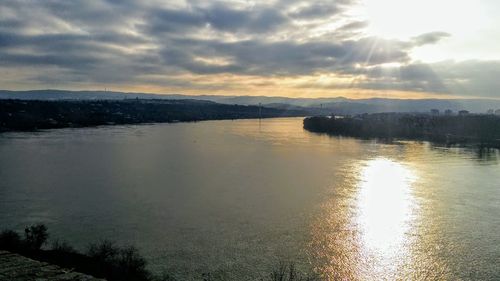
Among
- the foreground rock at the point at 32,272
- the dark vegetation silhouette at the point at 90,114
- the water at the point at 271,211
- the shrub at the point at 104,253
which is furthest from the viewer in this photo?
the dark vegetation silhouette at the point at 90,114

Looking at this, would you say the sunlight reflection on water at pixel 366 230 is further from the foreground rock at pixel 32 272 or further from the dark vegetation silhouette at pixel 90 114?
the dark vegetation silhouette at pixel 90 114

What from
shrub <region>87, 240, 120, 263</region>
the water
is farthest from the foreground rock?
the water

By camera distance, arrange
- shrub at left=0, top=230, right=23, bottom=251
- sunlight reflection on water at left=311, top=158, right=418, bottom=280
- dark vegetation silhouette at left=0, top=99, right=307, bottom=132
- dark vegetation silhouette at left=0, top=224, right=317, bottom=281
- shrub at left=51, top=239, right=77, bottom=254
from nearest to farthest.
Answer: dark vegetation silhouette at left=0, top=224, right=317, bottom=281 → shrub at left=0, top=230, right=23, bottom=251 → shrub at left=51, top=239, right=77, bottom=254 → sunlight reflection on water at left=311, top=158, right=418, bottom=280 → dark vegetation silhouette at left=0, top=99, right=307, bottom=132

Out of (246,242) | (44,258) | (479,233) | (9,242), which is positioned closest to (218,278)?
(246,242)

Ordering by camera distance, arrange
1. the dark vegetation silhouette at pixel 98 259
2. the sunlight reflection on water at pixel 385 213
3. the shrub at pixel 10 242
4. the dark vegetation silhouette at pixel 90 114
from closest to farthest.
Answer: the dark vegetation silhouette at pixel 98 259, the shrub at pixel 10 242, the sunlight reflection on water at pixel 385 213, the dark vegetation silhouette at pixel 90 114

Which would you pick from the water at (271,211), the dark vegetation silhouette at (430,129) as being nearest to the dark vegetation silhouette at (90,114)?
the water at (271,211)

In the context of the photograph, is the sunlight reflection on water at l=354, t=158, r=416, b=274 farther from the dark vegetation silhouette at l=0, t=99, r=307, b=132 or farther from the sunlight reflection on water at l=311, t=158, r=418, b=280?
the dark vegetation silhouette at l=0, t=99, r=307, b=132

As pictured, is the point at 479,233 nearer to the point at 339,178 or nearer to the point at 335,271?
the point at 335,271
